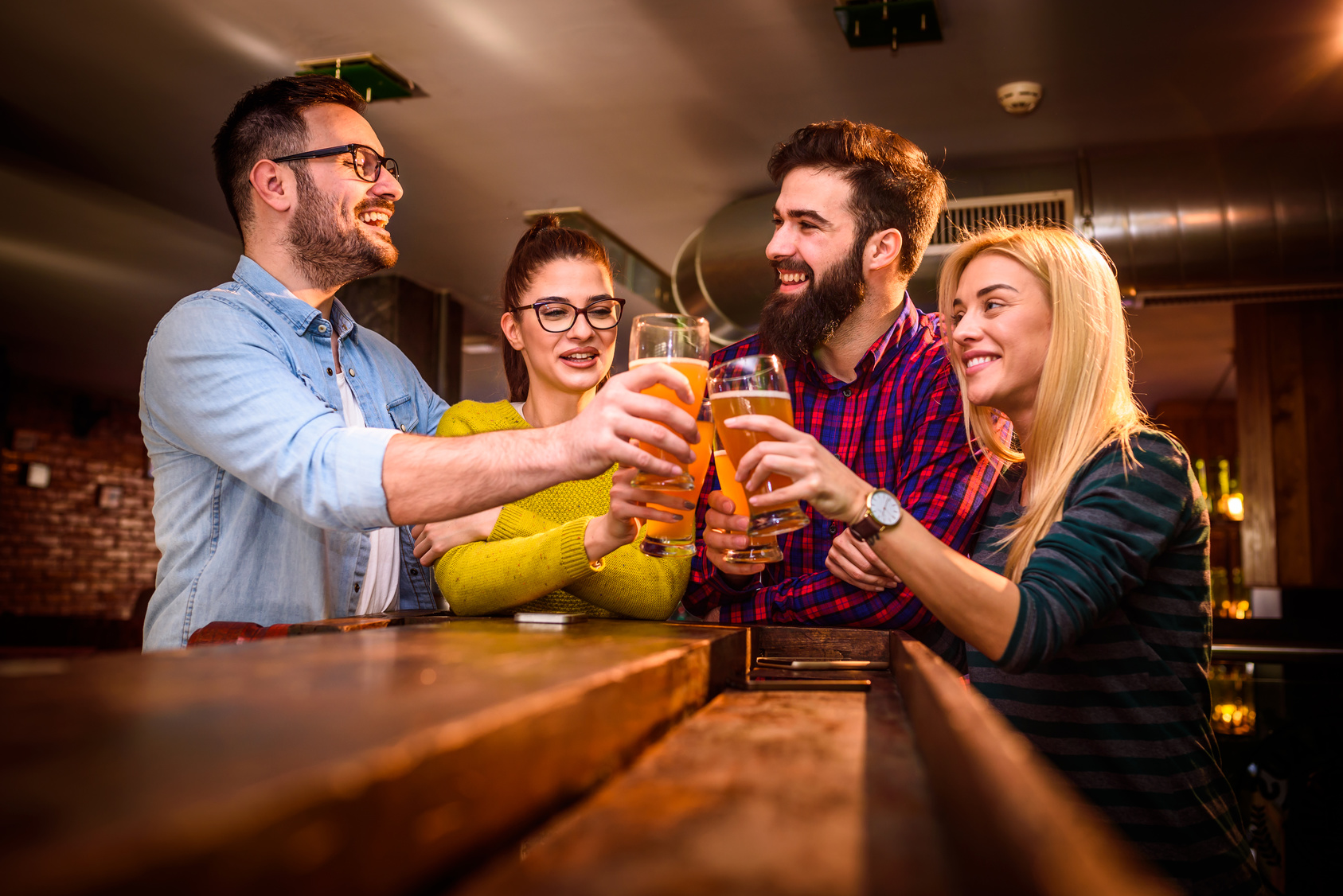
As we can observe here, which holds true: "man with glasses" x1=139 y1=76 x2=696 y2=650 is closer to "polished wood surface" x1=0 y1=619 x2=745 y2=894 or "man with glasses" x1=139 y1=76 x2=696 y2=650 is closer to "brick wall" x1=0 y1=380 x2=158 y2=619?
"polished wood surface" x1=0 y1=619 x2=745 y2=894

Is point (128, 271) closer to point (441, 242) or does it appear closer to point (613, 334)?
point (441, 242)

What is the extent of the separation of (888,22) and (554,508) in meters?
2.27

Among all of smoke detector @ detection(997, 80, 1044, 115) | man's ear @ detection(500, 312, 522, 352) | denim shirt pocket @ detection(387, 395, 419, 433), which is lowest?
denim shirt pocket @ detection(387, 395, 419, 433)

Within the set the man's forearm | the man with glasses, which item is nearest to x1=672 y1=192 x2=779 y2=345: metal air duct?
the man with glasses

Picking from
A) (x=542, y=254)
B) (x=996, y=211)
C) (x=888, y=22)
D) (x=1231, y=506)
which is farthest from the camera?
(x=1231, y=506)

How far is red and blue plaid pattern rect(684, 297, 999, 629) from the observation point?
66.6 inches

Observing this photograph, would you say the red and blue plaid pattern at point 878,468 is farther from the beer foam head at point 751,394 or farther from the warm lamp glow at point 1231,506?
the warm lamp glow at point 1231,506

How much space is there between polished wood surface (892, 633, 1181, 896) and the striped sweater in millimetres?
764

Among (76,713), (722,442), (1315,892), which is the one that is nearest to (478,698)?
(76,713)

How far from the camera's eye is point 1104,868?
32 cm

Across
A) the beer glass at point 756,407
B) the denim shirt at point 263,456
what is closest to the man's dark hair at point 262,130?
the denim shirt at point 263,456

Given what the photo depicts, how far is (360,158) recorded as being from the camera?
2168 millimetres

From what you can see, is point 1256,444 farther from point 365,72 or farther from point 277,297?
point 277,297

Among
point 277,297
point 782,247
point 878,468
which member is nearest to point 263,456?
point 277,297
